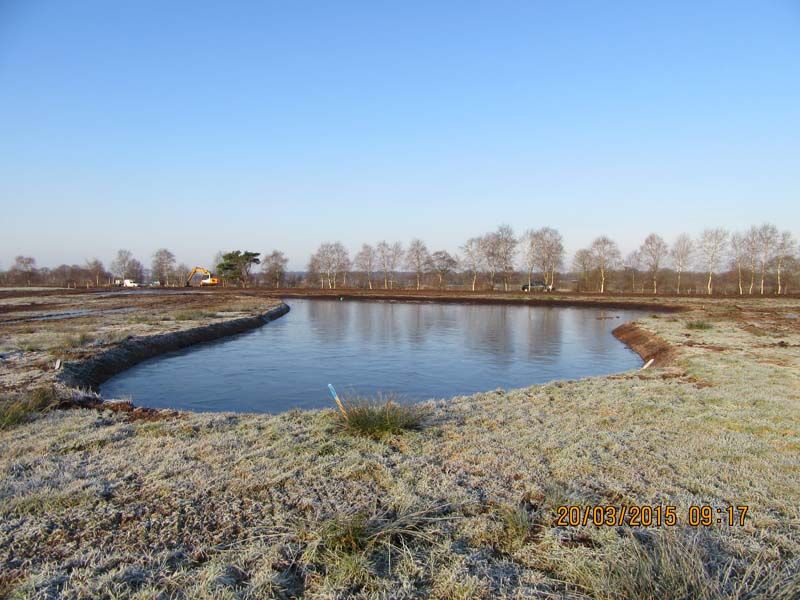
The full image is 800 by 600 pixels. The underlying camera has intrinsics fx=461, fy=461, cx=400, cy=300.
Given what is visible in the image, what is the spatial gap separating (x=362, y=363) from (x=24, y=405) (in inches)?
395

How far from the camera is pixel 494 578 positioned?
3.31 metres

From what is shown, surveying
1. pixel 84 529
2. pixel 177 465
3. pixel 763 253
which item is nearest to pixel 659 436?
pixel 177 465

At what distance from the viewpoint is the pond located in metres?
11.9

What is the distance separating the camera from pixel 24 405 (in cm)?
764

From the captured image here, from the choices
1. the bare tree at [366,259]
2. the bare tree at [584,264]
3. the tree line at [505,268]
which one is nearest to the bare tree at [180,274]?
the tree line at [505,268]

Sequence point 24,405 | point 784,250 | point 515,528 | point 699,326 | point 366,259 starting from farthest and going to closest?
point 366,259 < point 784,250 < point 699,326 < point 24,405 < point 515,528

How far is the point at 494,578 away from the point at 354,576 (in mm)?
1006

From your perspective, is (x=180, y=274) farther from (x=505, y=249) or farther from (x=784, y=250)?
(x=784, y=250)

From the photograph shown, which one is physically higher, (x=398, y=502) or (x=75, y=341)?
(x=75, y=341)

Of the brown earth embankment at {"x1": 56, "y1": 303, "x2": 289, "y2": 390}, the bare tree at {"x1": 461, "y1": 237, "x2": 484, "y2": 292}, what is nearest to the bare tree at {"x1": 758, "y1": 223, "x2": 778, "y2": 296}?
the bare tree at {"x1": 461, "y1": 237, "x2": 484, "y2": 292}

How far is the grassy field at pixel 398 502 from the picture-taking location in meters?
3.23

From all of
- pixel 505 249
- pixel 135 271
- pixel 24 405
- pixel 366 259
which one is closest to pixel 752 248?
pixel 505 249

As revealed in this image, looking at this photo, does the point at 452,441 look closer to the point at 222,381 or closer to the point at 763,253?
the point at 222,381

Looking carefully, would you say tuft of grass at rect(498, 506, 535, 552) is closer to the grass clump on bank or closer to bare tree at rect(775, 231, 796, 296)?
the grass clump on bank
